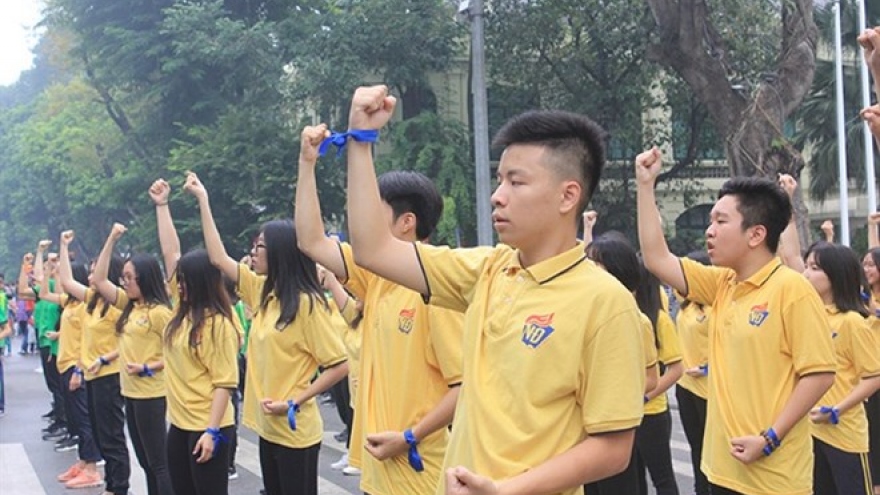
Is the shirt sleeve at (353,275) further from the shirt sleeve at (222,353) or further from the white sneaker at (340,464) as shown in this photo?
the white sneaker at (340,464)

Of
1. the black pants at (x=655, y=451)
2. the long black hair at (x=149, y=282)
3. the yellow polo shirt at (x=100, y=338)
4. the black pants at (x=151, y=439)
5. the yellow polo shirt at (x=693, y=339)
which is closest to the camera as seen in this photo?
the black pants at (x=655, y=451)

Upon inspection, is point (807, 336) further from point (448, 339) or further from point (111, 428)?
point (111, 428)

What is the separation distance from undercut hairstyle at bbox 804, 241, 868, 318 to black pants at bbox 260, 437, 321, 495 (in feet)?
9.47

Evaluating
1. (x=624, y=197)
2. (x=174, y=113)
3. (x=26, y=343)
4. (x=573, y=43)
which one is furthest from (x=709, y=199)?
(x=26, y=343)

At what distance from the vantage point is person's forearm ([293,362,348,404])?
5727 mm

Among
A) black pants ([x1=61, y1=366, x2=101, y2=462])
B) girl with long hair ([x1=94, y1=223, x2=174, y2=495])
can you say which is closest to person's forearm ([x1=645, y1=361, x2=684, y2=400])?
girl with long hair ([x1=94, y1=223, x2=174, y2=495])

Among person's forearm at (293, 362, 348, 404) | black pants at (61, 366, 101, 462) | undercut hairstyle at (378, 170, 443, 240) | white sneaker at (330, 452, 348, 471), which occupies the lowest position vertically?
white sneaker at (330, 452, 348, 471)

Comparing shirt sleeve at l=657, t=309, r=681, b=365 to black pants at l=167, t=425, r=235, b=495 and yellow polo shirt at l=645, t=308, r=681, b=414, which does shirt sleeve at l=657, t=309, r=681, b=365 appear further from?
black pants at l=167, t=425, r=235, b=495

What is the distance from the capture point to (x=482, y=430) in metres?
2.92

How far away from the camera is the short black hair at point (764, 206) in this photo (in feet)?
15.7

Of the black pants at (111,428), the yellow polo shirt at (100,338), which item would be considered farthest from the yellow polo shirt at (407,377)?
the yellow polo shirt at (100,338)

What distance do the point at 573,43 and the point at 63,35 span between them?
23939 millimetres

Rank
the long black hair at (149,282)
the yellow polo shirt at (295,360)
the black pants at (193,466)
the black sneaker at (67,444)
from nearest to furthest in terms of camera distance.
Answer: the yellow polo shirt at (295,360)
the black pants at (193,466)
the long black hair at (149,282)
the black sneaker at (67,444)

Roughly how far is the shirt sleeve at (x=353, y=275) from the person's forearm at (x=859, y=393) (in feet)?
9.34
